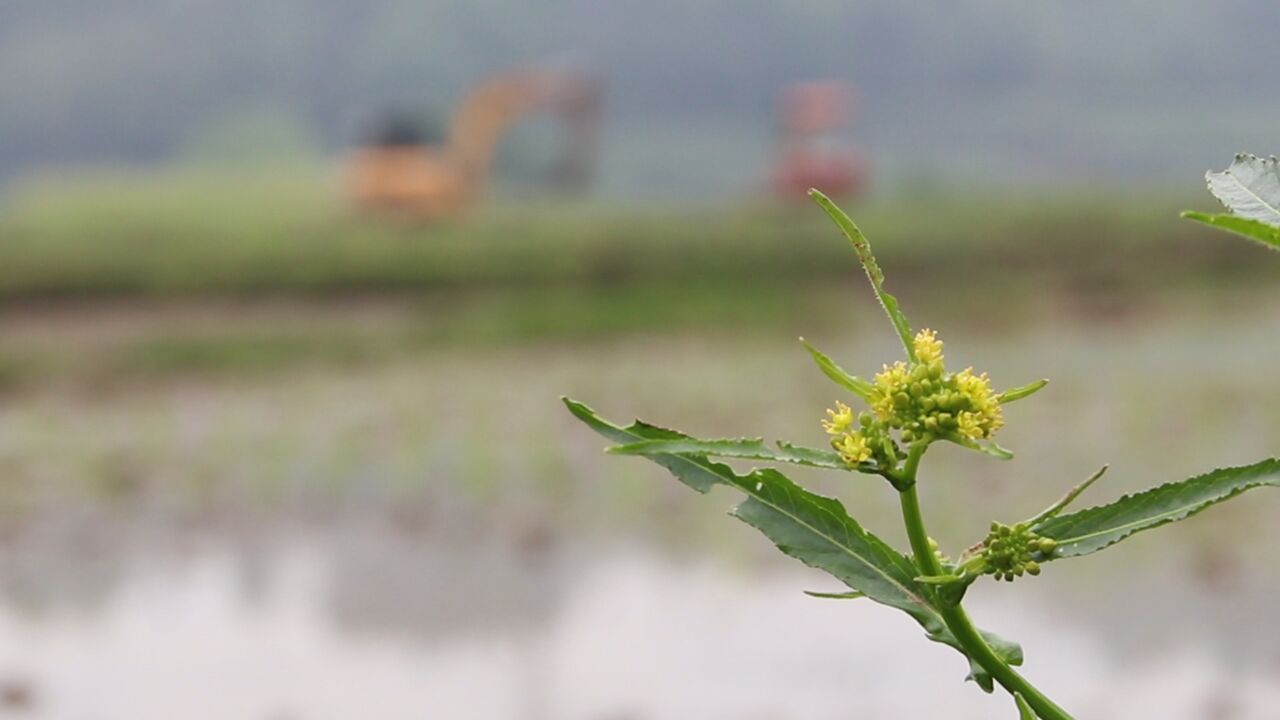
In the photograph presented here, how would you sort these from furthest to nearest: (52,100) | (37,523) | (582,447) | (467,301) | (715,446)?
1. (52,100)
2. (467,301)
3. (582,447)
4. (37,523)
5. (715,446)

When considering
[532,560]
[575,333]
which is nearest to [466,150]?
[575,333]

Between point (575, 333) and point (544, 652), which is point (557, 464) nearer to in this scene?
point (544, 652)

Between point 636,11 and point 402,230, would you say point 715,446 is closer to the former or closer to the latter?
point 402,230

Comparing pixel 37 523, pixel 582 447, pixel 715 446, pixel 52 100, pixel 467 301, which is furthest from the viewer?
pixel 52 100

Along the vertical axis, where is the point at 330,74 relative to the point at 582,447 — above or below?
above

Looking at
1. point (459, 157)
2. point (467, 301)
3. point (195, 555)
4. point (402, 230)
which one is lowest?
point (195, 555)

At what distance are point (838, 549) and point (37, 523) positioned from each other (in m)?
1.57

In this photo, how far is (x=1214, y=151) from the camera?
Answer: 14.6 ft

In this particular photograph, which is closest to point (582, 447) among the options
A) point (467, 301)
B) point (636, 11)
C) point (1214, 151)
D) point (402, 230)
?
point (467, 301)

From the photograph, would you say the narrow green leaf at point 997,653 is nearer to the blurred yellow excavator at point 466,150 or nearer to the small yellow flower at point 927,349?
the small yellow flower at point 927,349

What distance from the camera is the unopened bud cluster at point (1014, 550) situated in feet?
1.54

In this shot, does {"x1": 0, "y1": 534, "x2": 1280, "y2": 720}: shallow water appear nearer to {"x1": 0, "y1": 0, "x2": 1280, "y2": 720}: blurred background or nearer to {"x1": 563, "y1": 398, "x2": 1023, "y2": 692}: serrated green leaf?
{"x1": 0, "y1": 0, "x2": 1280, "y2": 720}: blurred background

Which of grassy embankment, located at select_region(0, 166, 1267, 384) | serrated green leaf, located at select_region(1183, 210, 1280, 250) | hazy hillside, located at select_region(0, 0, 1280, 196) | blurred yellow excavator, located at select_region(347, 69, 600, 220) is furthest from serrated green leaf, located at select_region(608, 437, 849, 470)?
hazy hillside, located at select_region(0, 0, 1280, 196)

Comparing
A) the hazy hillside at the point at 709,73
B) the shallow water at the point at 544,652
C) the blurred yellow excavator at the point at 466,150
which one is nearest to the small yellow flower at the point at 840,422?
the shallow water at the point at 544,652
